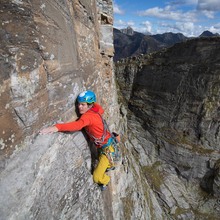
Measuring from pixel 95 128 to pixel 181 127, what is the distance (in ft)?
96.6

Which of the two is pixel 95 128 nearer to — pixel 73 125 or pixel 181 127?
pixel 73 125

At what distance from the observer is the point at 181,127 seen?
119ft

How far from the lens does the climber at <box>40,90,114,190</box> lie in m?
8.59

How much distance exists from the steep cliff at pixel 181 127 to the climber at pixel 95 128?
82.8 feet

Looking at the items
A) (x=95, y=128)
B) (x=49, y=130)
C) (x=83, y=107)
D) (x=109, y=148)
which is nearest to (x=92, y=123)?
(x=95, y=128)

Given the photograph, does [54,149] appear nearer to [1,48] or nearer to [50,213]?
[50,213]

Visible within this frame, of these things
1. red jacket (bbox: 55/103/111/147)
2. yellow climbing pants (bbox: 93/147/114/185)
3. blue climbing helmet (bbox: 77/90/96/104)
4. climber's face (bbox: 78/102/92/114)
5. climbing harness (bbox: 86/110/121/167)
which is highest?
blue climbing helmet (bbox: 77/90/96/104)

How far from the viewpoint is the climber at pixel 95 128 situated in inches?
338

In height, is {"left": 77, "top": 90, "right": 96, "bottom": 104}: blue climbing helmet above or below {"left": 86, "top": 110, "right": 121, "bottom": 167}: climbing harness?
above

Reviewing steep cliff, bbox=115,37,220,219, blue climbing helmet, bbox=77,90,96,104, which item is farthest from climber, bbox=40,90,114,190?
steep cliff, bbox=115,37,220,219

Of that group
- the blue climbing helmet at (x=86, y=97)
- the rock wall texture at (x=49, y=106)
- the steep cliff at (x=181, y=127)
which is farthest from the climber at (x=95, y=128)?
the steep cliff at (x=181, y=127)

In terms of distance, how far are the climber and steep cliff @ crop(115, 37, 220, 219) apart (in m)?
25.2

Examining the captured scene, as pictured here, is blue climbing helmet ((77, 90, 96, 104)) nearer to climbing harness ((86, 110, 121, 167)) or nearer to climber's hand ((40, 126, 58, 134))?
climbing harness ((86, 110, 121, 167))

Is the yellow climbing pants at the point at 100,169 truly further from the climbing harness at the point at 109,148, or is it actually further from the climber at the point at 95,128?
the climbing harness at the point at 109,148
